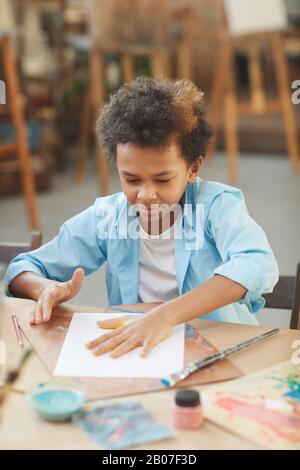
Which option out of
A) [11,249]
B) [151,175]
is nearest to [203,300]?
[151,175]

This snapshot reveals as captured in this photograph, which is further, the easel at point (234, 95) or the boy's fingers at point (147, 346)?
the easel at point (234, 95)

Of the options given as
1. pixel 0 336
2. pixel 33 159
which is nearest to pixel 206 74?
pixel 33 159

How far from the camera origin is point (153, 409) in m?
1.08

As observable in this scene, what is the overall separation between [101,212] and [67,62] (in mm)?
3943

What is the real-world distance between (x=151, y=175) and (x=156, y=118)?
11cm

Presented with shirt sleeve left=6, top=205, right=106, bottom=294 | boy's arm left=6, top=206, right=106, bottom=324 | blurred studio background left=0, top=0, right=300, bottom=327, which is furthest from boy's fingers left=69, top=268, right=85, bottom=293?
blurred studio background left=0, top=0, right=300, bottom=327

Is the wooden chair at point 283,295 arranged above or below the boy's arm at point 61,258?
below

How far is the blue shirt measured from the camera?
1551 millimetres

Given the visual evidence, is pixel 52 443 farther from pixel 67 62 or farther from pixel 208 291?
pixel 67 62

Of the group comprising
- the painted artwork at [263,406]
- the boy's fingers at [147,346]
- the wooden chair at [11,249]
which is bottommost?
the painted artwork at [263,406]

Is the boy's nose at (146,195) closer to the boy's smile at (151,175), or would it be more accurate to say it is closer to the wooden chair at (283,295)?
the boy's smile at (151,175)

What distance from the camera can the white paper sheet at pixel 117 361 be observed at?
1.19 metres

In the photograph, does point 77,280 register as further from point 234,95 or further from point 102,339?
point 234,95

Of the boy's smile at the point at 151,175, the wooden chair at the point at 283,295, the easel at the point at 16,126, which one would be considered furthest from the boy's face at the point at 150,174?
the easel at the point at 16,126
